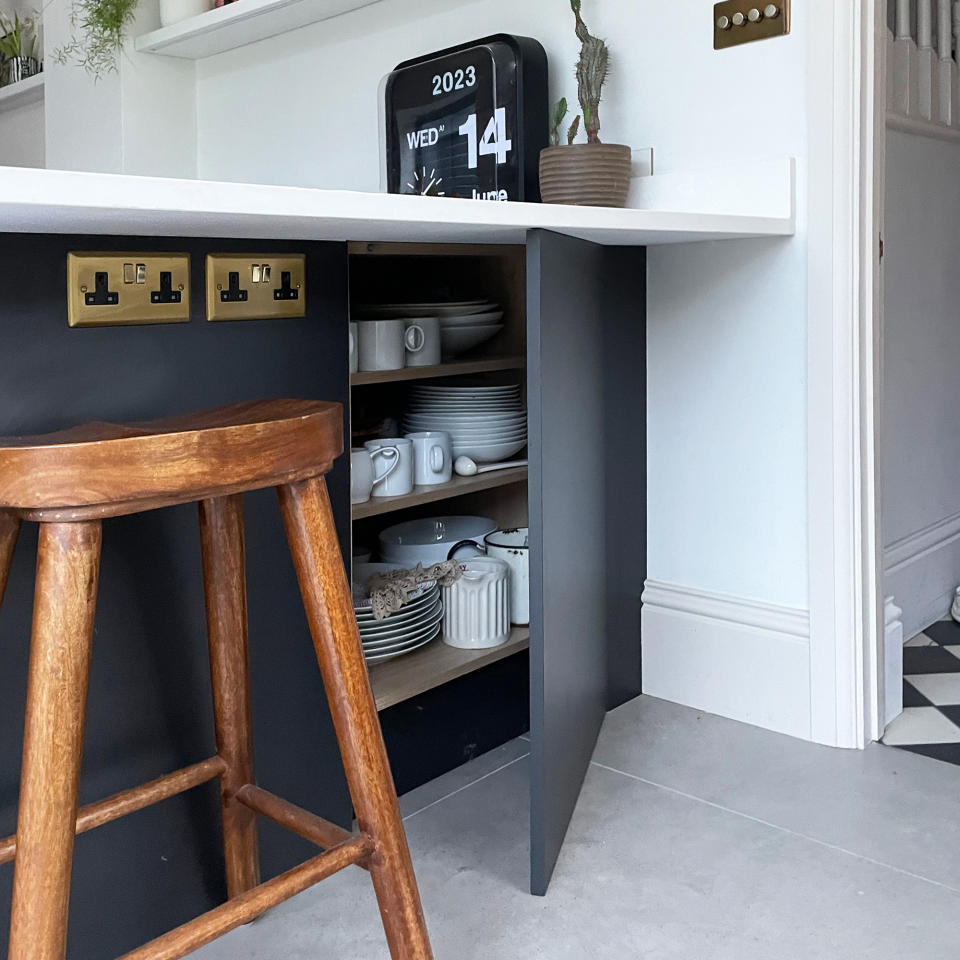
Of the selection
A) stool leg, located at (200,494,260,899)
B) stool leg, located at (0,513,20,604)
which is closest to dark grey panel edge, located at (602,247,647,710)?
stool leg, located at (200,494,260,899)

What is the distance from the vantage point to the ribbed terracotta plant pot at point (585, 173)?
6.04ft

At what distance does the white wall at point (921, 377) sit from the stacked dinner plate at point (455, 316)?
888mm

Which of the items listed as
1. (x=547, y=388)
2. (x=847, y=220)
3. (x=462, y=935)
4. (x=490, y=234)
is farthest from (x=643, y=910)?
(x=847, y=220)

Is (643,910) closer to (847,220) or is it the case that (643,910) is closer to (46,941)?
(46,941)

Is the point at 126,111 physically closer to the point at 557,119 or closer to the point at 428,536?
the point at 557,119

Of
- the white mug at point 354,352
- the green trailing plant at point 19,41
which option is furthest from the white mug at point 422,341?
the green trailing plant at point 19,41

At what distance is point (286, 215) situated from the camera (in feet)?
3.28

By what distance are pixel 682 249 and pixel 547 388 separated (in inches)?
30.5

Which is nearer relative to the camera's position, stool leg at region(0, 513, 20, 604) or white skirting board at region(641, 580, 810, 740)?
stool leg at region(0, 513, 20, 604)

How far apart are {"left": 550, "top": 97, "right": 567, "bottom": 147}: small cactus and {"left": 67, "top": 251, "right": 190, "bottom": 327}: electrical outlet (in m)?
0.88

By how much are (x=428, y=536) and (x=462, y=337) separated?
1.23 ft

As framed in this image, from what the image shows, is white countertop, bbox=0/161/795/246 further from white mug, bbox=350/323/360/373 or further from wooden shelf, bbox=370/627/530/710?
wooden shelf, bbox=370/627/530/710

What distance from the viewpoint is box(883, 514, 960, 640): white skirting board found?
240cm

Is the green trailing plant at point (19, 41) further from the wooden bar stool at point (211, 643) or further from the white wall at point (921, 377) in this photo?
the wooden bar stool at point (211, 643)
